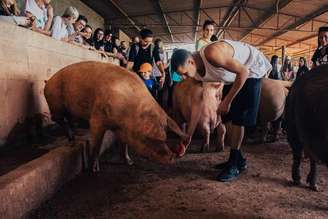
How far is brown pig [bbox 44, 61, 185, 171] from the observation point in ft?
11.4

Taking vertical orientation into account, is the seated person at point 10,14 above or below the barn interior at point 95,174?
above

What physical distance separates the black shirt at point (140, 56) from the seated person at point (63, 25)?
1.16 meters

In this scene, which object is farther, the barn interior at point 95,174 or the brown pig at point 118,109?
the brown pig at point 118,109

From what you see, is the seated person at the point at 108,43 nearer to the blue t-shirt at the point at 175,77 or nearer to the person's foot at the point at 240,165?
the blue t-shirt at the point at 175,77

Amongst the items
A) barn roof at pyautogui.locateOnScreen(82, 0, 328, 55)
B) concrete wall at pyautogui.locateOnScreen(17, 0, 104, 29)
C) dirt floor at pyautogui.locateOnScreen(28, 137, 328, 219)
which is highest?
barn roof at pyautogui.locateOnScreen(82, 0, 328, 55)

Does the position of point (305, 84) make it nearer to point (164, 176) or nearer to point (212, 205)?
point (212, 205)

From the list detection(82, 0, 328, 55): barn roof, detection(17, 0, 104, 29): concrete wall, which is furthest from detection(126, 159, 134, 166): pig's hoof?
detection(82, 0, 328, 55): barn roof

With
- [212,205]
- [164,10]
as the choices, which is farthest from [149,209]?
[164,10]

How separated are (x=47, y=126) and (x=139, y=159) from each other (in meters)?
1.47

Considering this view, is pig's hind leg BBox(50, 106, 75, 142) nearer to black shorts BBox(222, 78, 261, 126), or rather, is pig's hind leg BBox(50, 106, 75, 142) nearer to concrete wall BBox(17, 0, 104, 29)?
black shorts BBox(222, 78, 261, 126)

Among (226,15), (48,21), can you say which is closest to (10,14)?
(48,21)

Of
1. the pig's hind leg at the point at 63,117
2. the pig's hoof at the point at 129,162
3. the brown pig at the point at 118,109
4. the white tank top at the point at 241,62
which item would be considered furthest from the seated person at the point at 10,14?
the white tank top at the point at 241,62

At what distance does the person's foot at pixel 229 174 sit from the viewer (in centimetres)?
371

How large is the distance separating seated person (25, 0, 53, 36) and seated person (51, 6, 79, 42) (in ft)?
0.50
